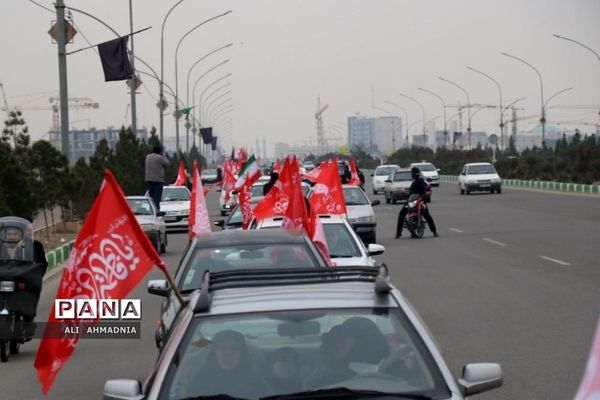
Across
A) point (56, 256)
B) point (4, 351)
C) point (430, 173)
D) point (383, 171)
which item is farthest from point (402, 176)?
point (4, 351)

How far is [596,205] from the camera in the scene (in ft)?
146

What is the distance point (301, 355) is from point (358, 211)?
882 inches

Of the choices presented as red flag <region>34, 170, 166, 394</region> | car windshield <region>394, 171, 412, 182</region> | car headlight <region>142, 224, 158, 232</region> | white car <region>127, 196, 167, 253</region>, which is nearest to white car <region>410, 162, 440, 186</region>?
car windshield <region>394, 171, 412, 182</region>

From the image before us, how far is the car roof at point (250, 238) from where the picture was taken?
11.4m

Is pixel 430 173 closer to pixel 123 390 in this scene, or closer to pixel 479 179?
pixel 479 179

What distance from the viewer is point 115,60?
33.6 meters

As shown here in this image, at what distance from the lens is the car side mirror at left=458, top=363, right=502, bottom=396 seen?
19.3ft

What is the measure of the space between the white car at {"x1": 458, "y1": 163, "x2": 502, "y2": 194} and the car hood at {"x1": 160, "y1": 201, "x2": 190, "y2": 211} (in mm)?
25440

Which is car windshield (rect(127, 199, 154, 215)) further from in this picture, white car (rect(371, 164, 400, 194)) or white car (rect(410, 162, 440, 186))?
white car (rect(410, 162, 440, 186))

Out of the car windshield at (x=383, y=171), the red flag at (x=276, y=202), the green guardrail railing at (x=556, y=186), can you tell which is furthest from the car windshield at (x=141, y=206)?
the car windshield at (x=383, y=171)

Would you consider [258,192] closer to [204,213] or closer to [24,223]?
[204,213]

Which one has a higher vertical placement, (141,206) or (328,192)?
(328,192)

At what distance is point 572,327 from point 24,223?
5922 mm

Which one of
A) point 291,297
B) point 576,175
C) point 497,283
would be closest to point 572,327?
point 497,283
